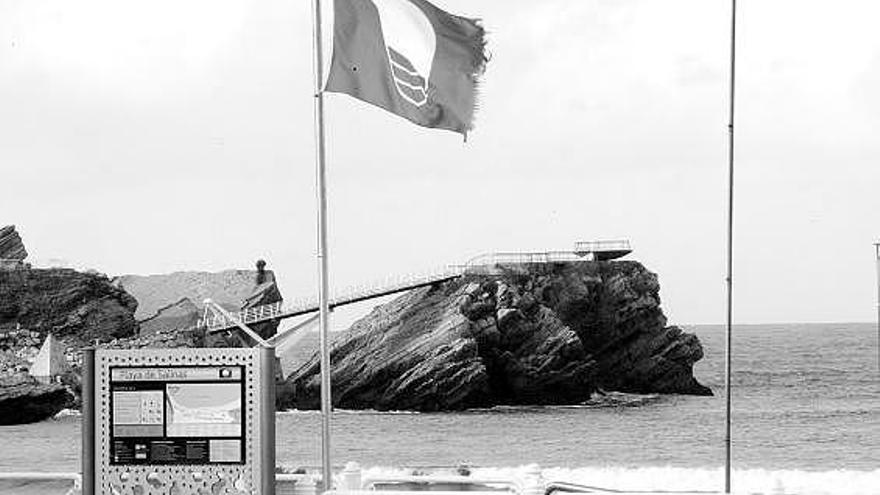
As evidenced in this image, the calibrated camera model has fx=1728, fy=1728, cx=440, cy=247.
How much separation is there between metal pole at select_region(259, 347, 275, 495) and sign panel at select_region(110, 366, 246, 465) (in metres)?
0.05

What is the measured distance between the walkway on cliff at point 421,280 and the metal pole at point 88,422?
90.3 feet

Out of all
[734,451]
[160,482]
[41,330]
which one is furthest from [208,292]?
[160,482]

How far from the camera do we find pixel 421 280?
32.3 meters

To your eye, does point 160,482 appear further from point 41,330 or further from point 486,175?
point 486,175

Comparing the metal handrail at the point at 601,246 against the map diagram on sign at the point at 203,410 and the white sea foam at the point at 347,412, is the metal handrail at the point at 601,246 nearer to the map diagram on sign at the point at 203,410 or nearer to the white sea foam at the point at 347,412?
the white sea foam at the point at 347,412

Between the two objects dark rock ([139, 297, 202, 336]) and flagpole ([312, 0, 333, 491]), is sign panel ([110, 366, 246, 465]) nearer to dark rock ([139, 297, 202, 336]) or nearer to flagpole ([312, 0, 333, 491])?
flagpole ([312, 0, 333, 491])

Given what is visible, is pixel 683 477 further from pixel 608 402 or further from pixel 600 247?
pixel 600 247

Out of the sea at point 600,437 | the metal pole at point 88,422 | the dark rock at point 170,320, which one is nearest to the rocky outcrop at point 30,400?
the sea at point 600,437

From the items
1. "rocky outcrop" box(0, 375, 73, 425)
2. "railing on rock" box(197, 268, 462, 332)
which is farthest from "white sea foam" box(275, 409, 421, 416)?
"rocky outcrop" box(0, 375, 73, 425)

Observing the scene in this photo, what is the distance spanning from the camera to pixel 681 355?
105 feet

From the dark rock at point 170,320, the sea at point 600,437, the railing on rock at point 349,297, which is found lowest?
the sea at point 600,437

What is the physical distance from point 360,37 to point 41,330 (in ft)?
94.2

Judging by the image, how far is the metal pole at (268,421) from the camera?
3713 millimetres

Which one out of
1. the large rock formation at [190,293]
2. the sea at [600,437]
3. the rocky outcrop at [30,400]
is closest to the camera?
the sea at [600,437]
